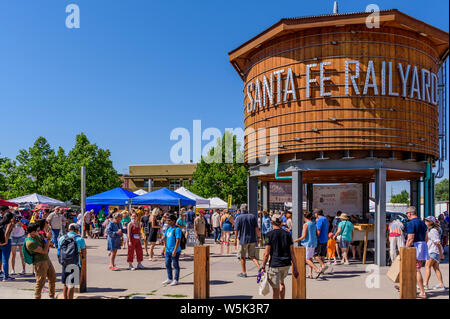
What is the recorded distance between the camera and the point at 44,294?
30.2 feet

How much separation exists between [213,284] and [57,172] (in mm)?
45937

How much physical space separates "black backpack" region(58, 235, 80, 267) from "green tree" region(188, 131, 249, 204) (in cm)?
3794

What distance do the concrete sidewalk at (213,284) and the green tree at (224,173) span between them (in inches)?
1308

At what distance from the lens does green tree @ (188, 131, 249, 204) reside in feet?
159

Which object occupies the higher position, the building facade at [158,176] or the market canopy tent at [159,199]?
the building facade at [158,176]

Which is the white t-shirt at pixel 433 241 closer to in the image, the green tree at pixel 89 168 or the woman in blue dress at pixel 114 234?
the woman in blue dress at pixel 114 234

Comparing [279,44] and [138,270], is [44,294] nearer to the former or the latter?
[138,270]

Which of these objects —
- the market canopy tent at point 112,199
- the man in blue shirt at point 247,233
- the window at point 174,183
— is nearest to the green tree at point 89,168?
the window at point 174,183

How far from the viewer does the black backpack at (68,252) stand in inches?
324

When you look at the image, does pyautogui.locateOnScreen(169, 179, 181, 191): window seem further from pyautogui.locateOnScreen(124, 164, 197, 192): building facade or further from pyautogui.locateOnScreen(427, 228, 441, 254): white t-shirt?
pyautogui.locateOnScreen(427, 228, 441, 254): white t-shirt

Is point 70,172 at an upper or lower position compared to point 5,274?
upper
